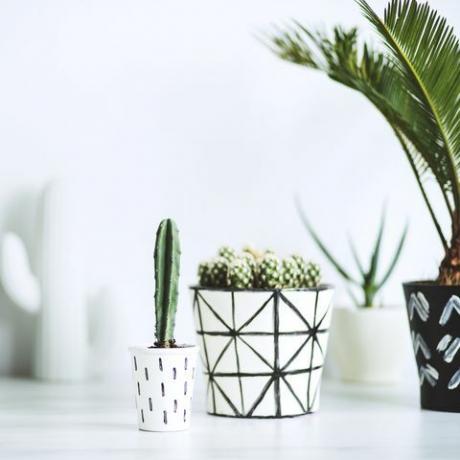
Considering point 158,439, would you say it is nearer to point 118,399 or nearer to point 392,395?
point 118,399

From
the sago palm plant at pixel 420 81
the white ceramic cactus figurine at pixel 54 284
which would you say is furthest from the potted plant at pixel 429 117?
the white ceramic cactus figurine at pixel 54 284

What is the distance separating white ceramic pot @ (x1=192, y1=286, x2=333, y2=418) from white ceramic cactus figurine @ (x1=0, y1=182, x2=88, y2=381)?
0.39 metres

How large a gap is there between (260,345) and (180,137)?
2.06 feet

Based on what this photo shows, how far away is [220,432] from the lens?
1405mm

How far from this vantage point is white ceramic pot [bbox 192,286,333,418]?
58.9 inches

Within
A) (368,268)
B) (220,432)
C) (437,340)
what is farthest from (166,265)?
(368,268)

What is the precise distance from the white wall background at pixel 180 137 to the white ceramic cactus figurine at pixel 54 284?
9 centimetres

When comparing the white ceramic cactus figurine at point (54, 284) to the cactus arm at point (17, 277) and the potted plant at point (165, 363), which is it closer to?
the cactus arm at point (17, 277)

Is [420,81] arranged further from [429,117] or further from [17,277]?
[17,277]

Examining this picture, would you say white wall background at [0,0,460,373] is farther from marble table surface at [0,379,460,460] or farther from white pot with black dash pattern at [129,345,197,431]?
Result: white pot with black dash pattern at [129,345,197,431]

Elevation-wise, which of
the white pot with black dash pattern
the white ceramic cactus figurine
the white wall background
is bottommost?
the white pot with black dash pattern

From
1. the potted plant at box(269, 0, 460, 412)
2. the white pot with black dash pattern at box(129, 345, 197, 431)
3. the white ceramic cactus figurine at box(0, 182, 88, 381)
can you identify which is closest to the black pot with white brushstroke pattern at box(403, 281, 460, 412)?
the potted plant at box(269, 0, 460, 412)

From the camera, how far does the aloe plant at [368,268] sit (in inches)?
75.1

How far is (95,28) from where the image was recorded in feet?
6.40
